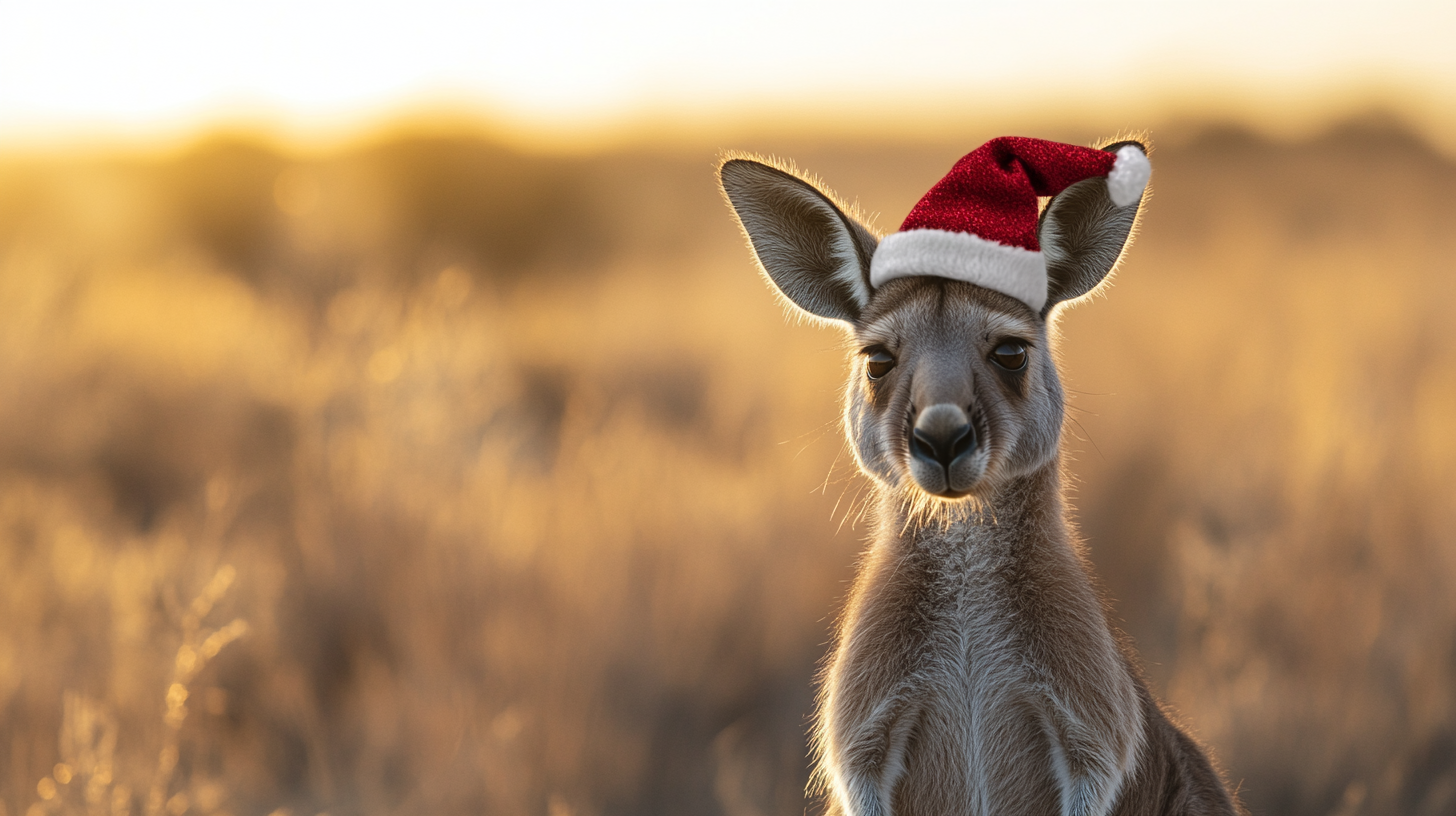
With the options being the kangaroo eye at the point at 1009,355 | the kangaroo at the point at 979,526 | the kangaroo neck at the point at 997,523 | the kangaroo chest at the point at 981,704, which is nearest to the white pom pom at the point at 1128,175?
the kangaroo at the point at 979,526

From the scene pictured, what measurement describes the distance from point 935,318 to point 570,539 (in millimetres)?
3333

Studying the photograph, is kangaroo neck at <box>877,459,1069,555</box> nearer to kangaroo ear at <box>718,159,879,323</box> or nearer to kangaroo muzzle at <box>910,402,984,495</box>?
kangaroo muzzle at <box>910,402,984,495</box>

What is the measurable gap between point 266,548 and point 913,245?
425 centimetres

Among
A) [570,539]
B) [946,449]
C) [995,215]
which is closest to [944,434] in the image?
[946,449]

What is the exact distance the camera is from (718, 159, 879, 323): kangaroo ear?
222 cm

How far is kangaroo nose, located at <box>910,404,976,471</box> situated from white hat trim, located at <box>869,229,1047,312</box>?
0.91 feet

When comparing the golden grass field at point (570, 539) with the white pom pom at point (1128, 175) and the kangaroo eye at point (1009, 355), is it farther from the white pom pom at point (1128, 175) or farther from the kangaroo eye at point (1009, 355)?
the white pom pom at point (1128, 175)

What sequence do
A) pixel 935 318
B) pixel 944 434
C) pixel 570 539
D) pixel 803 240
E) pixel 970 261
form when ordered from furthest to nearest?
pixel 570 539 < pixel 803 240 < pixel 935 318 < pixel 970 261 < pixel 944 434

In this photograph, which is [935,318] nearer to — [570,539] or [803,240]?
[803,240]

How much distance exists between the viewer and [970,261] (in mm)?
2018

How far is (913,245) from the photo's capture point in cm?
206

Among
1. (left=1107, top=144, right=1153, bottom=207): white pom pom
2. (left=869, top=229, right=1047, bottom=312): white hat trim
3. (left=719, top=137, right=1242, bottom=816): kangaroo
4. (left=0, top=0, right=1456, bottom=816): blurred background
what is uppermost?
(left=1107, top=144, right=1153, bottom=207): white pom pom

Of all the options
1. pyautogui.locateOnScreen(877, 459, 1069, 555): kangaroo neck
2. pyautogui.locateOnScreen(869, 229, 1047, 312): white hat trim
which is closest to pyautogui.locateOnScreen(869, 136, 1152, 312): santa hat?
pyautogui.locateOnScreen(869, 229, 1047, 312): white hat trim

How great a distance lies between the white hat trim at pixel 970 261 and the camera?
2016 mm
